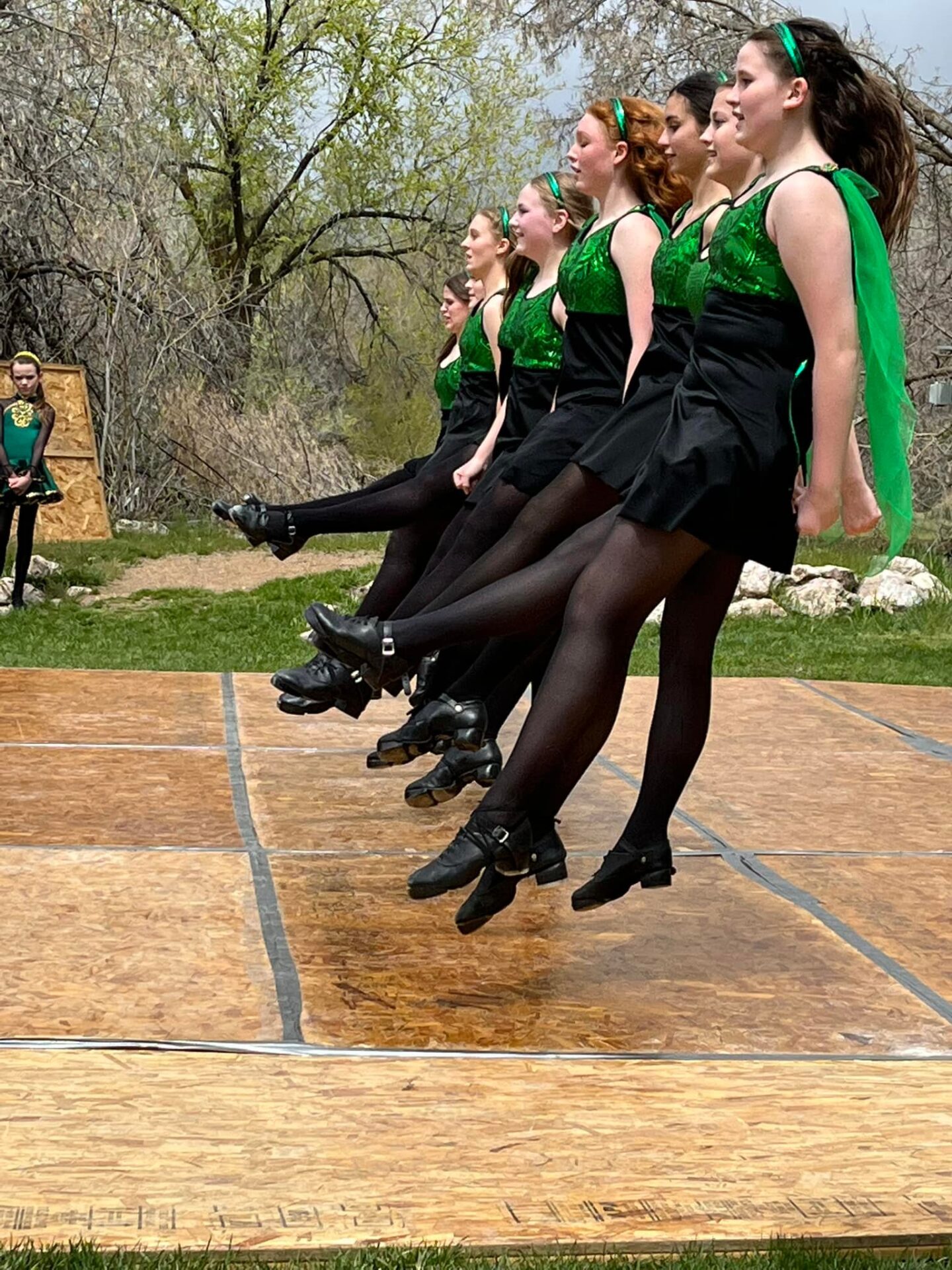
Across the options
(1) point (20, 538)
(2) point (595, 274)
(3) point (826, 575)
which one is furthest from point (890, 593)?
(2) point (595, 274)

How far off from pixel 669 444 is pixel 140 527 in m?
13.7

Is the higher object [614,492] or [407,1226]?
[614,492]

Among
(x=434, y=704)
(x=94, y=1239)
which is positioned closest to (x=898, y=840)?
(x=434, y=704)

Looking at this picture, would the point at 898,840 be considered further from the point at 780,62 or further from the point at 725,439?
the point at 780,62

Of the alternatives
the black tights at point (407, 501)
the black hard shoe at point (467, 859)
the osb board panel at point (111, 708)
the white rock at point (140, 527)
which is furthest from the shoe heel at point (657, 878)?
the white rock at point (140, 527)

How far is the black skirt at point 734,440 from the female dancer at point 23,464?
28.0 ft

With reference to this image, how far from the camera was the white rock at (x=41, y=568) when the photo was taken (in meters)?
12.4

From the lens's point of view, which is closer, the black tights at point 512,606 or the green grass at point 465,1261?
the green grass at point 465,1261

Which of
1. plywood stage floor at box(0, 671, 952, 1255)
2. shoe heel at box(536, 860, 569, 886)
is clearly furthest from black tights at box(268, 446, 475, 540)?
shoe heel at box(536, 860, 569, 886)

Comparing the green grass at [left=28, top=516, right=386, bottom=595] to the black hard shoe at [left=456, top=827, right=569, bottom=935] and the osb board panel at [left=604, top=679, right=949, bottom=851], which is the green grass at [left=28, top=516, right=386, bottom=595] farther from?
the black hard shoe at [left=456, top=827, right=569, bottom=935]

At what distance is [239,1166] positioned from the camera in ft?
7.87

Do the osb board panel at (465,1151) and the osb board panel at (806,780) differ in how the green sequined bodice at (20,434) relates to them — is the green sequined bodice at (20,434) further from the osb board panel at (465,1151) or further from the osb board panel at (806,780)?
the osb board panel at (465,1151)

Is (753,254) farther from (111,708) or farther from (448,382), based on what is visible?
(111,708)

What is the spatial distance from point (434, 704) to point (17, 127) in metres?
13.3
